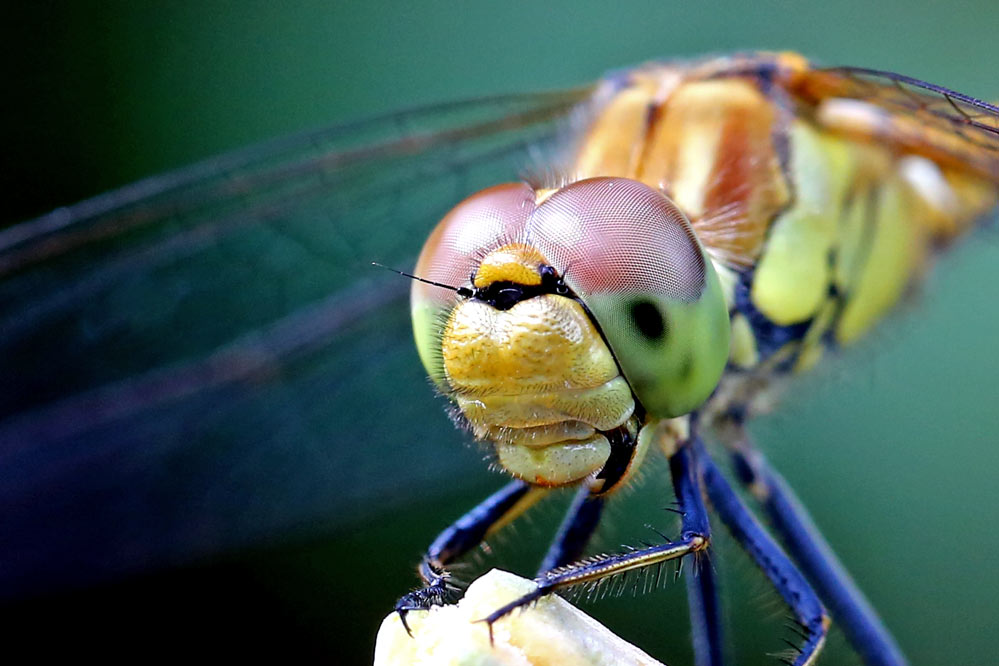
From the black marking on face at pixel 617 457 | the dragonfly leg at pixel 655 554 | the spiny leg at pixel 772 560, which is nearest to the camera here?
the dragonfly leg at pixel 655 554

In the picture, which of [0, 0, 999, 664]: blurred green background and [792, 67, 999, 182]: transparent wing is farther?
[0, 0, 999, 664]: blurred green background

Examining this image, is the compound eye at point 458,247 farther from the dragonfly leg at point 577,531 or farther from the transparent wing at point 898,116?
the transparent wing at point 898,116

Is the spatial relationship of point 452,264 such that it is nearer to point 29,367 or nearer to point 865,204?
point 865,204

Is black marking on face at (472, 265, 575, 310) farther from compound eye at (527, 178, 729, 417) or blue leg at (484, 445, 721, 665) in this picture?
blue leg at (484, 445, 721, 665)

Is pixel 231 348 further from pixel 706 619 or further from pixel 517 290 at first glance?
pixel 517 290

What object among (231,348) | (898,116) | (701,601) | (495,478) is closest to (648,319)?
(701,601)

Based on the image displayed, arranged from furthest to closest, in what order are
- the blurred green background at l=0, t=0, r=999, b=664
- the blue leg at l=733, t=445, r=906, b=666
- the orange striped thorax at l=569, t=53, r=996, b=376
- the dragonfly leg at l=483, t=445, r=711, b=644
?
the blurred green background at l=0, t=0, r=999, b=664
the blue leg at l=733, t=445, r=906, b=666
the orange striped thorax at l=569, t=53, r=996, b=376
the dragonfly leg at l=483, t=445, r=711, b=644

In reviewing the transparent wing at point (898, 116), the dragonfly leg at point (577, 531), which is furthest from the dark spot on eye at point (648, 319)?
the transparent wing at point (898, 116)

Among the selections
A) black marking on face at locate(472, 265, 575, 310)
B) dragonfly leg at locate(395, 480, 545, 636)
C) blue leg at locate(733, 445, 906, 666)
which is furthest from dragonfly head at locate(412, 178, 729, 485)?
blue leg at locate(733, 445, 906, 666)
